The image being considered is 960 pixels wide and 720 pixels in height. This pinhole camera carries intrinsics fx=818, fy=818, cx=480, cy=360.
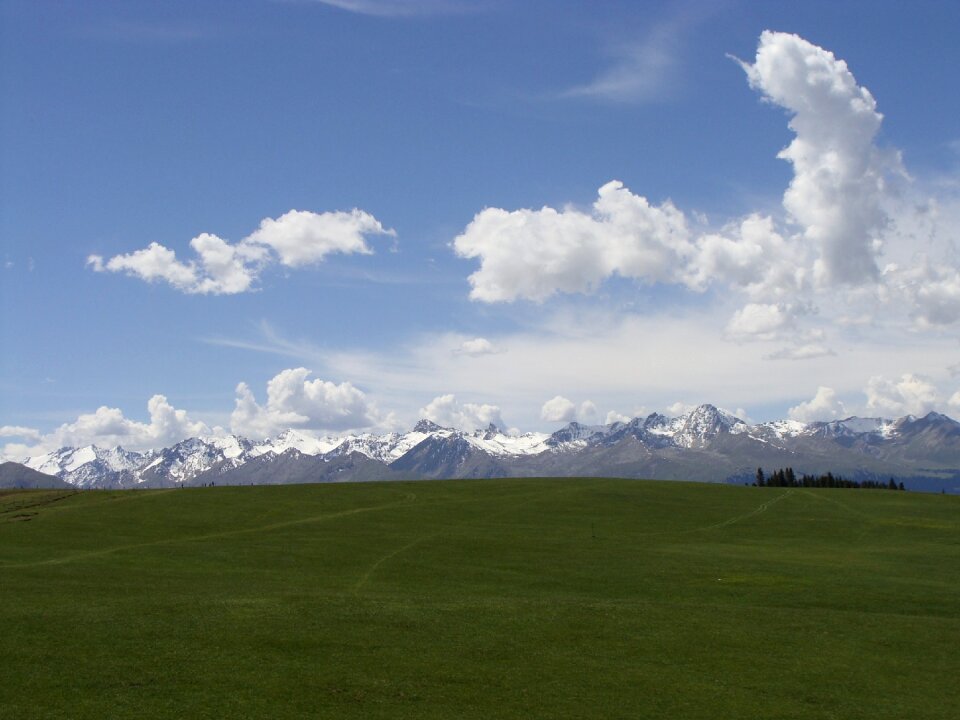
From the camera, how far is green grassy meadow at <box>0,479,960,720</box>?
24328 mm

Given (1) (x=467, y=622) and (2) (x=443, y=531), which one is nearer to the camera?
(1) (x=467, y=622)

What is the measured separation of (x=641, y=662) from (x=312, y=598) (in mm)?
15032

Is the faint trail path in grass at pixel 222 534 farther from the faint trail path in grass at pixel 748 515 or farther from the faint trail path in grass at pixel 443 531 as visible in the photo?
A: the faint trail path in grass at pixel 748 515

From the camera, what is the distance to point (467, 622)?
3231 cm

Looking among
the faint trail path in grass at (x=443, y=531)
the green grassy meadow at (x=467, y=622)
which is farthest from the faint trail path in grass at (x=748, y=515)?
the faint trail path in grass at (x=443, y=531)

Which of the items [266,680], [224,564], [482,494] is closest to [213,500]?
[482,494]

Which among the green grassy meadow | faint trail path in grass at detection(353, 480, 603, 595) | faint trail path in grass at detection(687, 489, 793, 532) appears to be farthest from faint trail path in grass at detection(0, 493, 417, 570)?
faint trail path in grass at detection(687, 489, 793, 532)

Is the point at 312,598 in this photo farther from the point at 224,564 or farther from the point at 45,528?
the point at 45,528

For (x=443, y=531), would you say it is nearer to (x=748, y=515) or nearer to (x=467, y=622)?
(x=748, y=515)

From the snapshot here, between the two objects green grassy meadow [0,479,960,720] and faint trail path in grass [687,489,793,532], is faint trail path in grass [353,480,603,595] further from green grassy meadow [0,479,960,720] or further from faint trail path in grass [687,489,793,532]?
faint trail path in grass [687,489,793,532]

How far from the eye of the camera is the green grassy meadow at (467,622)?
958 inches

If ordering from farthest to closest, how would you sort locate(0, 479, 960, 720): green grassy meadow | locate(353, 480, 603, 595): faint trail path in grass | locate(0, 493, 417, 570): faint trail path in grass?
locate(0, 493, 417, 570): faint trail path in grass
locate(353, 480, 603, 595): faint trail path in grass
locate(0, 479, 960, 720): green grassy meadow

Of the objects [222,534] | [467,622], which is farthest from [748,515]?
[467,622]

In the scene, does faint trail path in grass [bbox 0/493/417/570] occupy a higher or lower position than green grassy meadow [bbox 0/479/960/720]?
higher
